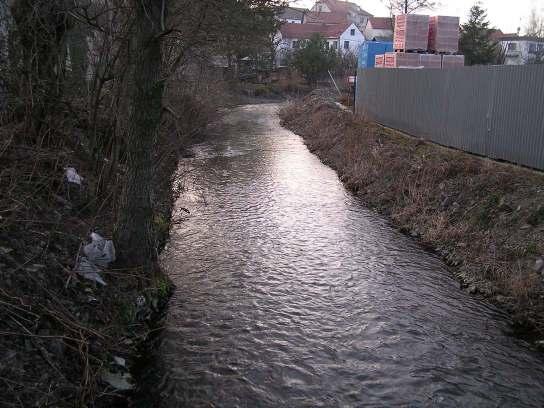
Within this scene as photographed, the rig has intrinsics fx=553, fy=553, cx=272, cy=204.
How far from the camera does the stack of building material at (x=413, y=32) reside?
1978 centimetres

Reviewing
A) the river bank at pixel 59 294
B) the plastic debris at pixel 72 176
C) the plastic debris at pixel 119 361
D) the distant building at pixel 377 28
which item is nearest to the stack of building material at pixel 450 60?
the river bank at pixel 59 294

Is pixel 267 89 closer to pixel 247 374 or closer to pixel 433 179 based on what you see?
pixel 433 179

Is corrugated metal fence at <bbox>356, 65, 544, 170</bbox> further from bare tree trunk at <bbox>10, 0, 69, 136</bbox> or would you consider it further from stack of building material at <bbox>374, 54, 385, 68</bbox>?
bare tree trunk at <bbox>10, 0, 69, 136</bbox>

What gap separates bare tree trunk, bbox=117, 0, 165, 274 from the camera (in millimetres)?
6996

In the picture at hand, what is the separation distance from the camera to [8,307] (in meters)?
5.05

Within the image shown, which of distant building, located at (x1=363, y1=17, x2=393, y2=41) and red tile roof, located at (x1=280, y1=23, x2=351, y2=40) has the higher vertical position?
distant building, located at (x1=363, y1=17, x2=393, y2=41)

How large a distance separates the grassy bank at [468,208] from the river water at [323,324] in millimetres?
381

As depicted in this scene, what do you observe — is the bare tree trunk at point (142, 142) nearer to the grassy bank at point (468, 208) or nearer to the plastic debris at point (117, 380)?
the plastic debris at point (117, 380)

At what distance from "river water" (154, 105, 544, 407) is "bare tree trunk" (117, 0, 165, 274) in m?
1.07

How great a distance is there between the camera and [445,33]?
1992 centimetres

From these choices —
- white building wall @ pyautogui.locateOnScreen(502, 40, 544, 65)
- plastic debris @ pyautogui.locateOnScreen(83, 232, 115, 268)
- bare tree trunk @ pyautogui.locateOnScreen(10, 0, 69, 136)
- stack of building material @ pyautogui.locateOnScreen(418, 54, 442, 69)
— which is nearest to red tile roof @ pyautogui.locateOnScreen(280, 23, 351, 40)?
white building wall @ pyautogui.locateOnScreen(502, 40, 544, 65)

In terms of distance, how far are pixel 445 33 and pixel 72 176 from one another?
1609cm

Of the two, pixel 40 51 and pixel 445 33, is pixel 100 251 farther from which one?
pixel 445 33

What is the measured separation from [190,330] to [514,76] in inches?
331
